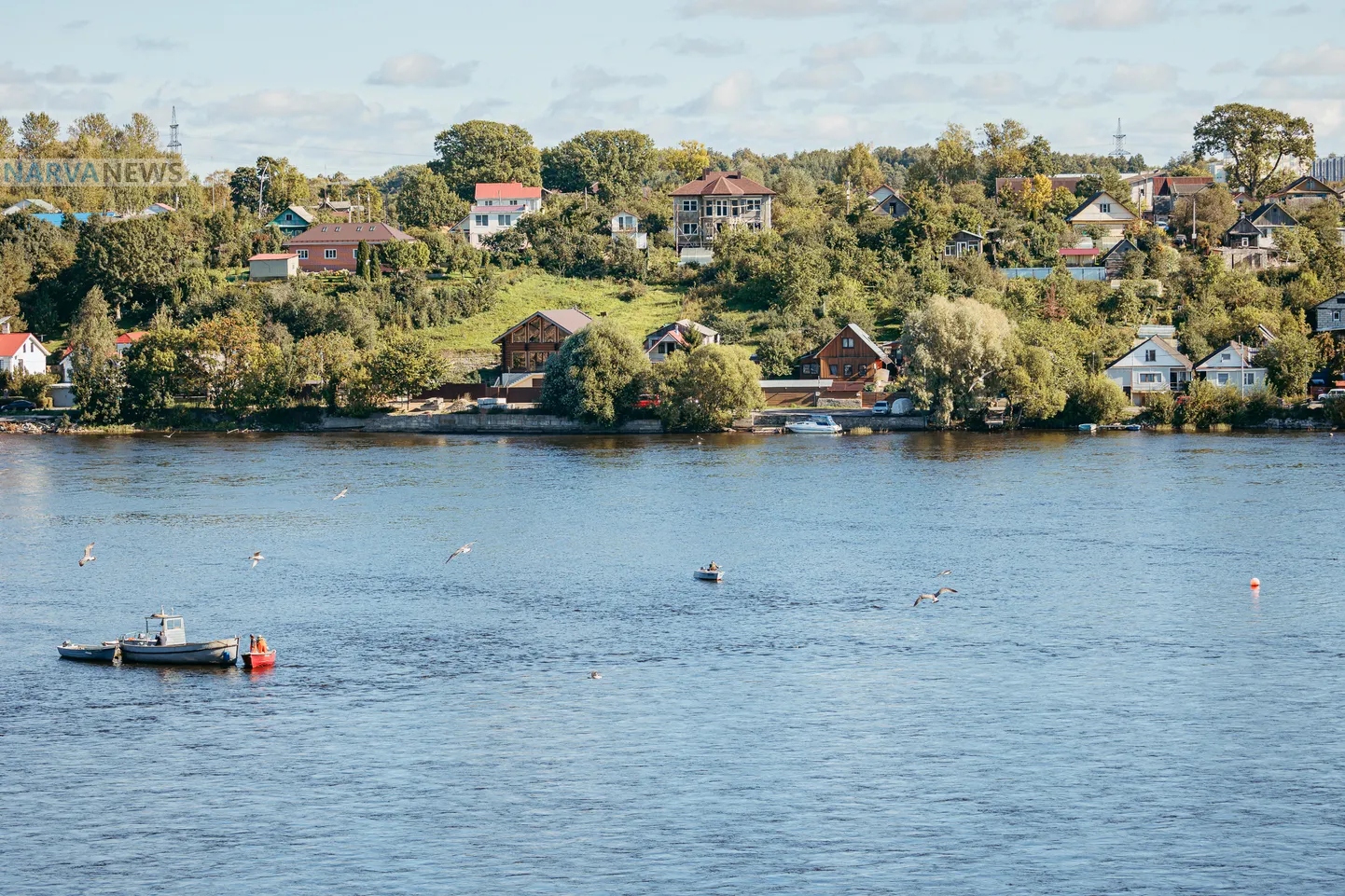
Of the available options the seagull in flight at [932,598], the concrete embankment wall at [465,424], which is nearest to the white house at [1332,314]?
the concrete embankment wall at [465,424]

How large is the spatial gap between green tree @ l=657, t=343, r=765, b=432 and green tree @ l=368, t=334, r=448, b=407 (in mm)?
15524

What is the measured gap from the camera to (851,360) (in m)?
95.4

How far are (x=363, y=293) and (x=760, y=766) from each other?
87010mm

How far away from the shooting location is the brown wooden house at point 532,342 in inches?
3809

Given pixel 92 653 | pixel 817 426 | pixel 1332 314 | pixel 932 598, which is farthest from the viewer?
pixel 1332 314

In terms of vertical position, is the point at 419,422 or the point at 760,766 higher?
the point at 419,422

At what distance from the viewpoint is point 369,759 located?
2886cm

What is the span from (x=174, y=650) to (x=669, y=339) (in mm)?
63542

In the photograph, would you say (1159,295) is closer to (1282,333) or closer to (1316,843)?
(1282,333)

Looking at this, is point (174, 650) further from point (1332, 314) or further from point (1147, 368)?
point (1332, 314)

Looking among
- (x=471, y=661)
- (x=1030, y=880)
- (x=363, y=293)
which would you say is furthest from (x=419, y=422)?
(x=1030, y=880)

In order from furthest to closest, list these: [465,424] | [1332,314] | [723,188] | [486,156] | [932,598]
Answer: [486,156] < [723,188] < [1332,314] < [465,424] < [932,598]

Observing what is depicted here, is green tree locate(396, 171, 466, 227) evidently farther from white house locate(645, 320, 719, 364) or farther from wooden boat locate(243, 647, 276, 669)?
wooden boat locate(243, 647, 276, 669)

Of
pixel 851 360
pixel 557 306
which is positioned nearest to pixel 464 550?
pixel 851 360
